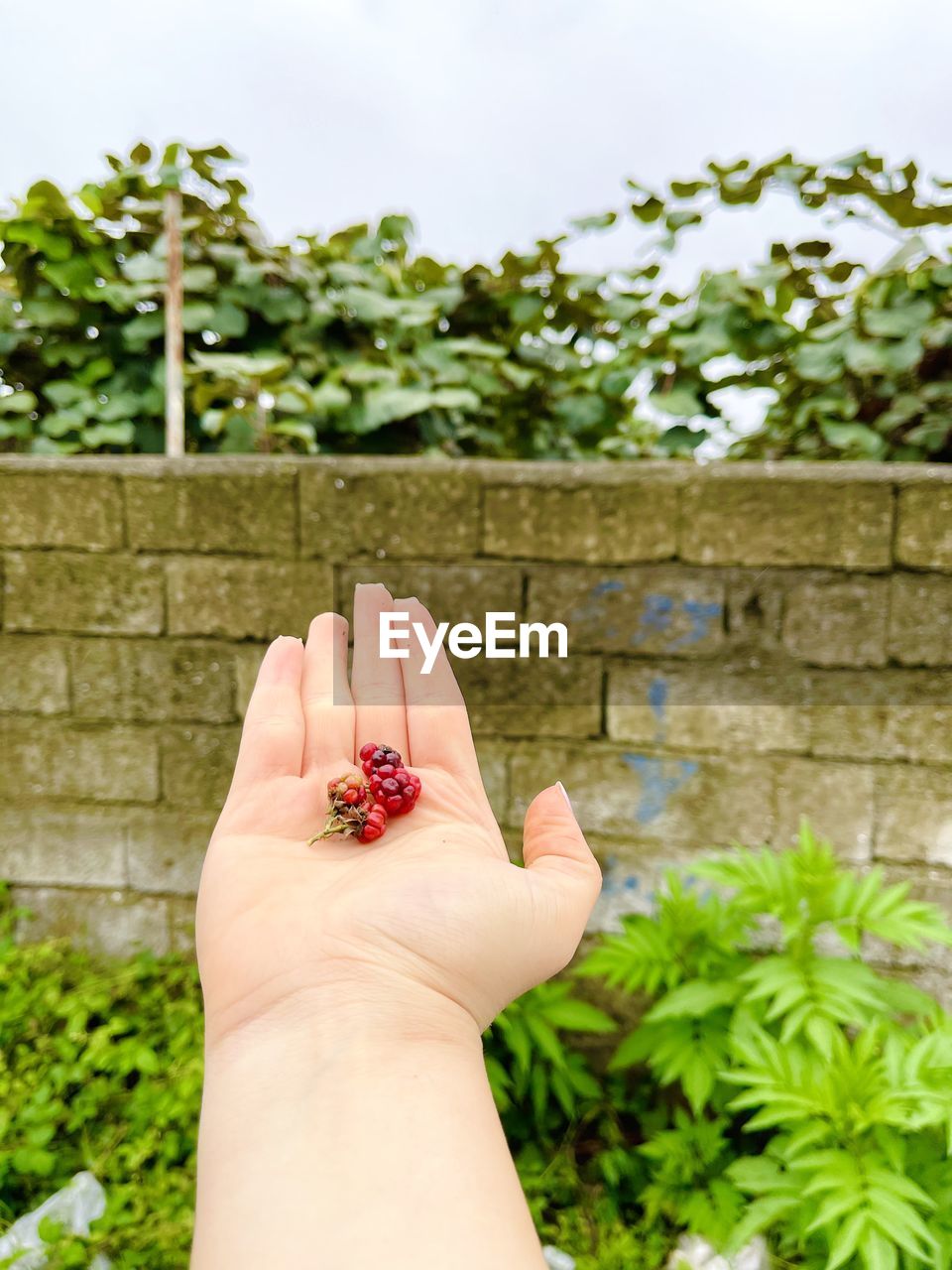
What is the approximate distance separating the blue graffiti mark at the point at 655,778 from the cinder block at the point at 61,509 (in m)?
1.80

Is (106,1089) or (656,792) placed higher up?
(656,792)

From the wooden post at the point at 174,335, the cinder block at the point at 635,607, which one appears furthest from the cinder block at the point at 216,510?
the cinder block at the point at 635,607

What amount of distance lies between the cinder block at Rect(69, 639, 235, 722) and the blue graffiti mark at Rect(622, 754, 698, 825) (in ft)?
4.35

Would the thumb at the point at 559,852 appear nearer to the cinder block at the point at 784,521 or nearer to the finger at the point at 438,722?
the finger at the point at 438,722

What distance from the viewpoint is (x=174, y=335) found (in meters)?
2.70

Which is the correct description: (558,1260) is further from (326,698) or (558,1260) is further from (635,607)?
(635,607)

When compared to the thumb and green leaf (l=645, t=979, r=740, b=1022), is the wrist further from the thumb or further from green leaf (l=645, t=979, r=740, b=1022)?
green leaf (l=645, t=979, r=740, b=1022)

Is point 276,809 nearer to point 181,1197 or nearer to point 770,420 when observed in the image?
point 181,1197

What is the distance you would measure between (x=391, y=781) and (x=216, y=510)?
1302mm

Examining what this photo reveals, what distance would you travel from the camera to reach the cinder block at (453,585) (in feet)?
7.86

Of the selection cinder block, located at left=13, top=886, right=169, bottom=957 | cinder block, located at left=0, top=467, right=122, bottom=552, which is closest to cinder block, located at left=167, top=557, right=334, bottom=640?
cinder block, located at left=0, top=467, right=122, bottom=552

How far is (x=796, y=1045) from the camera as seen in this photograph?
1.77 m

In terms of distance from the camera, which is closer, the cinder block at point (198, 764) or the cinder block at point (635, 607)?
the cinder block at point (635, 607)

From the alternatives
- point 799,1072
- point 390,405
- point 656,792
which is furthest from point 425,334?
point 799,1072
